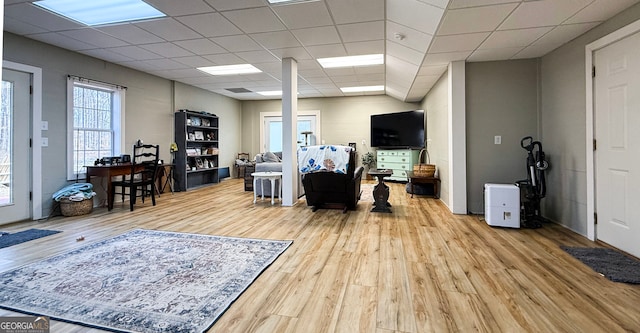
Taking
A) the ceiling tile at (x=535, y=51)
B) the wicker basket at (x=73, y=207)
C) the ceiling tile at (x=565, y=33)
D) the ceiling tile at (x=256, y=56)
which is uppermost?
the ceiling tile at (x=256, y=56)

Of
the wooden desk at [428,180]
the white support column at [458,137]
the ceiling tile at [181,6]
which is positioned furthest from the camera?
the wooden desk at [428,180]

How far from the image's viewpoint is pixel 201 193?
657cm

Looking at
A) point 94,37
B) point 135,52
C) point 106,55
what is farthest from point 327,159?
point 106,55

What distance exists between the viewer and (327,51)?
4.76 m

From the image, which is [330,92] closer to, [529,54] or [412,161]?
[412,161]

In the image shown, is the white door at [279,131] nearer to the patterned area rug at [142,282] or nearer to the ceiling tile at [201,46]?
the ceiling tile at [201,46]

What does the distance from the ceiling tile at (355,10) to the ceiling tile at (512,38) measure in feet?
4.48

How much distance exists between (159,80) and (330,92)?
13.8 ft

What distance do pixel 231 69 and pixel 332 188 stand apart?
3301mm

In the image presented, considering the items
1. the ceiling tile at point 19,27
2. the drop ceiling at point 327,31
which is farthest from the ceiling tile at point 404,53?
the ceiling tile at point 19,27

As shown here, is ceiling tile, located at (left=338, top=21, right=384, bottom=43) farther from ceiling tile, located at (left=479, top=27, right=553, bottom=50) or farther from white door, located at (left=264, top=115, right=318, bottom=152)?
white door, located at (left=264, top=115, right=318, bottom=152)

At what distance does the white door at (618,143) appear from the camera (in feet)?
9.02

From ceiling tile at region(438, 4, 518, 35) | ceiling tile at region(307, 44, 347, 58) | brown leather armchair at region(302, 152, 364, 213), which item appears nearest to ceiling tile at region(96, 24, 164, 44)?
ceiling tile at region(307, 44, 347, 58)

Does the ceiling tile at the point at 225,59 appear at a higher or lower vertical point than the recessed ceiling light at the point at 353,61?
lower
